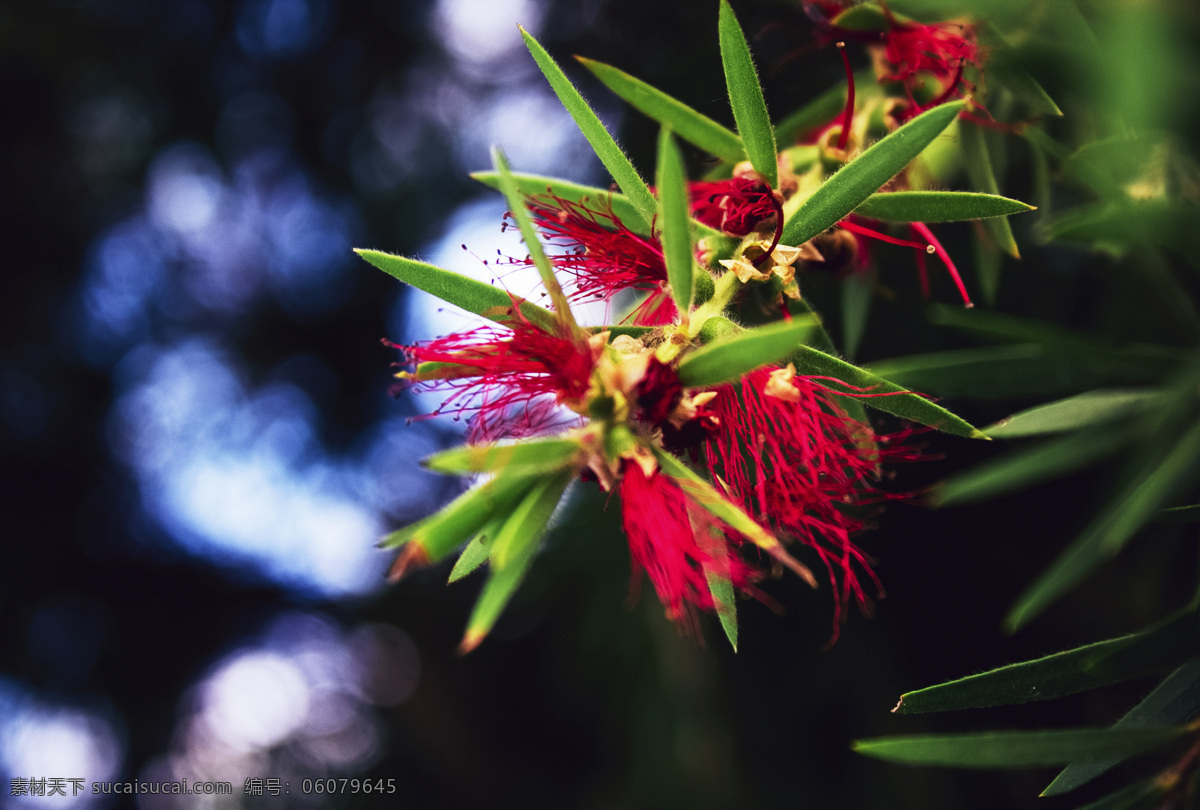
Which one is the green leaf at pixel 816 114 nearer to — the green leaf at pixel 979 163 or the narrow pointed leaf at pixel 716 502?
the green leaf at pixel 979 163

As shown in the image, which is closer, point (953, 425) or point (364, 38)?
point (953, 425)

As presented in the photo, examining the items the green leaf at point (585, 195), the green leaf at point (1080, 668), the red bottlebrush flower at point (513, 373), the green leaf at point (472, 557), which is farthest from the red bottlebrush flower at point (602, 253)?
the green leaf at point (1080, 668)

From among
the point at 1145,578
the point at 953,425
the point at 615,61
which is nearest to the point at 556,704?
the point at 1145,578

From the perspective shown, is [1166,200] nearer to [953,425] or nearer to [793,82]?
[953,425]

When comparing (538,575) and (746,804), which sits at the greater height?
(538,575)

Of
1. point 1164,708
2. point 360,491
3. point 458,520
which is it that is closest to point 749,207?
point 458,520

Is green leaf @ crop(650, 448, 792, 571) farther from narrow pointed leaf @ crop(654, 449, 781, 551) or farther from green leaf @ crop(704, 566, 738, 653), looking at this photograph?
green leaf @ crop(704, 566, 738, 653)

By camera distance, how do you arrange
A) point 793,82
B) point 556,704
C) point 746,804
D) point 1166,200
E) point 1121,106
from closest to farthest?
point 1121,106 < point 1166,200 < point 793,82 < point 746,804 < point 556,704

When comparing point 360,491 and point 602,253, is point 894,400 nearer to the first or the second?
point 602,253
